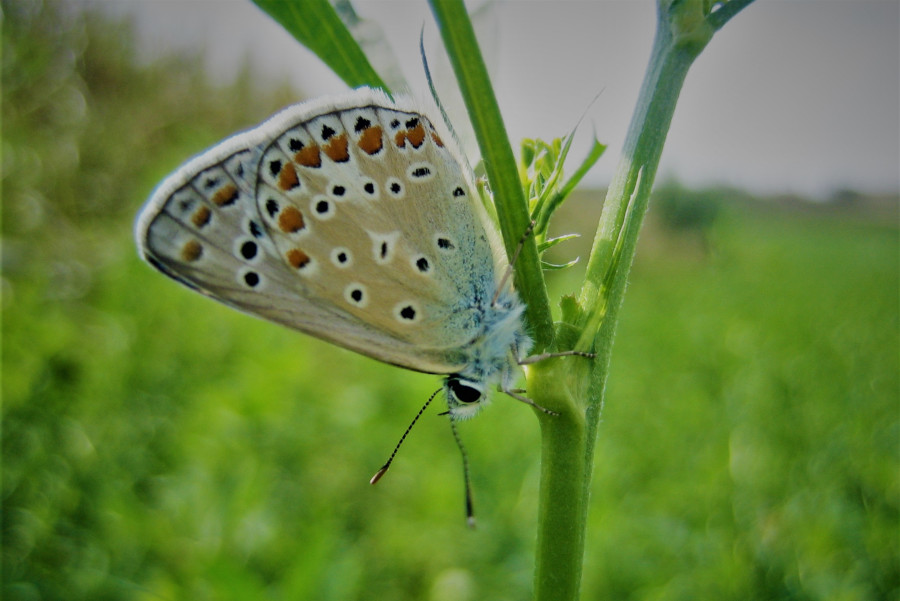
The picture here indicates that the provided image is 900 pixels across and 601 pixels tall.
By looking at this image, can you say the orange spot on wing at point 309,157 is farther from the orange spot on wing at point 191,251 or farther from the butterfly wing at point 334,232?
the orange spot on wing at point 191,251

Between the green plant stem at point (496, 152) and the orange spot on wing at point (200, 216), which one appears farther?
the orange spot on wing at point (200, 216)

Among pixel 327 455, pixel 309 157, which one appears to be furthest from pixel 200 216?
pixel 327 455

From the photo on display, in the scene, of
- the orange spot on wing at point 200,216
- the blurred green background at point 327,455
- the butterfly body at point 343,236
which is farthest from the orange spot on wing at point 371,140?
the blurred green background at point 327,455

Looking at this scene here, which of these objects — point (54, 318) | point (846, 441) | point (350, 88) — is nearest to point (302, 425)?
point (54, 318)

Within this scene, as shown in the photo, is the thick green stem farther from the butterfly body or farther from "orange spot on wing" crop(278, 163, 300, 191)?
"orange spot on wing" crop(278, 163, 300, 191)

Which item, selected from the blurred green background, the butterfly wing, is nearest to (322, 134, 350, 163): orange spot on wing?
the butterfly wing

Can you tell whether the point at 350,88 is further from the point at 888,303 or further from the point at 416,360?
the point at 888,303
